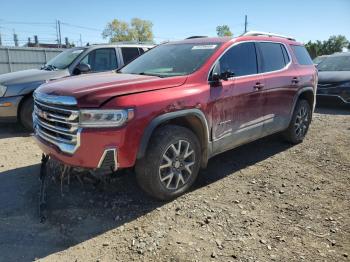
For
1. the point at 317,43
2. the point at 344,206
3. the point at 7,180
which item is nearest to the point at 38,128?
the point at 7,180

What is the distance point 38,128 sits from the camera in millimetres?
3896

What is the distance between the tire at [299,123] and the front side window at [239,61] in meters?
1.55

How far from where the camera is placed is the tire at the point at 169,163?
3.55 meters

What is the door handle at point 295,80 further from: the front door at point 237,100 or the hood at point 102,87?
the hood at point 102,87

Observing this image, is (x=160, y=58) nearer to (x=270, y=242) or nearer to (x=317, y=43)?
(x=270, y=242)

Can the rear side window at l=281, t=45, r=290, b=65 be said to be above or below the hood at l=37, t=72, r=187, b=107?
above

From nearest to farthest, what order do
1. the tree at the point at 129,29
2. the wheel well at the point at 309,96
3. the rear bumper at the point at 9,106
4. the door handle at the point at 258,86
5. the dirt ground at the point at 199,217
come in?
1. the dirt ground at the point at 199,217
2. the door handle at the point at 258,86
3. the wheel well at the point at 309,96
4. the rear bumper at the point at 9,106
5. the tree at the point at 129,29

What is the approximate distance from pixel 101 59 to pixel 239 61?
3.93 meters

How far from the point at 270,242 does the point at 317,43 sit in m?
47.3

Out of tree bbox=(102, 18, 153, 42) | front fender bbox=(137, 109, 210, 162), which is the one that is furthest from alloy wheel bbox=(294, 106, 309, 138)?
tree bbox=(102, 18, 153, 42)

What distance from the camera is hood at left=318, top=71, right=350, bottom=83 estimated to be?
964 centimetres

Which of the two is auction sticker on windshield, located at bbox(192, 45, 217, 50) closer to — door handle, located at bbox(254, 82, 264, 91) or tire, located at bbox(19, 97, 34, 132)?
door handle, located at bbox(254, 82, 264, 91)

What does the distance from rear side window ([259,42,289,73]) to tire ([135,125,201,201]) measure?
6.32 ft

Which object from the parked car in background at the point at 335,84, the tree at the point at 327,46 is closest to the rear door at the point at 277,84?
the parked car in background at the point at 335,84
